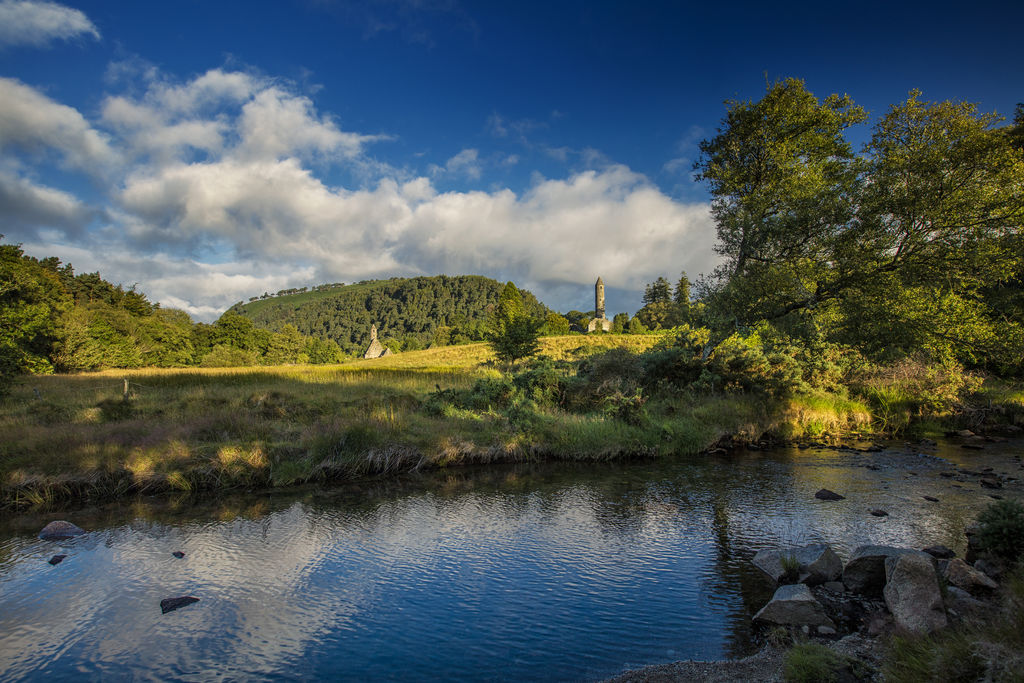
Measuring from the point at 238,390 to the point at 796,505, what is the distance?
2556cm

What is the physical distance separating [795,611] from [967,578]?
6.99ft

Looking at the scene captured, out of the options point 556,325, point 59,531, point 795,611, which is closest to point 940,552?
point 795,611

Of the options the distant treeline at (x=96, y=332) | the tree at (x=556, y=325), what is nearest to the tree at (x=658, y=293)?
the tree at (x=556, y=325)

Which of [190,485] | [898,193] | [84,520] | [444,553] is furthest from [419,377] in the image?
[898,193]

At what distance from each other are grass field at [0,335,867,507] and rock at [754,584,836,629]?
11.5 meters

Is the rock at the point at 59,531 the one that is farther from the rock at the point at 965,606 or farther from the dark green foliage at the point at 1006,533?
the dark green foliage at the point at 1006,533

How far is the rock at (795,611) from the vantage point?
6.11 metres

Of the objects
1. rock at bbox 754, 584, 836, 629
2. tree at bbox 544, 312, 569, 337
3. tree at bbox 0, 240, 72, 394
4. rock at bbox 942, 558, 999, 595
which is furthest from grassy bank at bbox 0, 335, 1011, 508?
tree at bbox 544, 312, 569, 337

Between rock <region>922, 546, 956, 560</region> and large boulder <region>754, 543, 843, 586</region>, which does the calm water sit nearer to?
large boulder <region>754, 543, 843, 586</region>

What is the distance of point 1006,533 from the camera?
261 inches

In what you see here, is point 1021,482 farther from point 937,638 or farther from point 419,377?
point 419,377

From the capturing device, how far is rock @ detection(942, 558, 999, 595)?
5.99 metres

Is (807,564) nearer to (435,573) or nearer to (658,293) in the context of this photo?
(435,573)

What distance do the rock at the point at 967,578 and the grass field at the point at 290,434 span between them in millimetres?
11909
